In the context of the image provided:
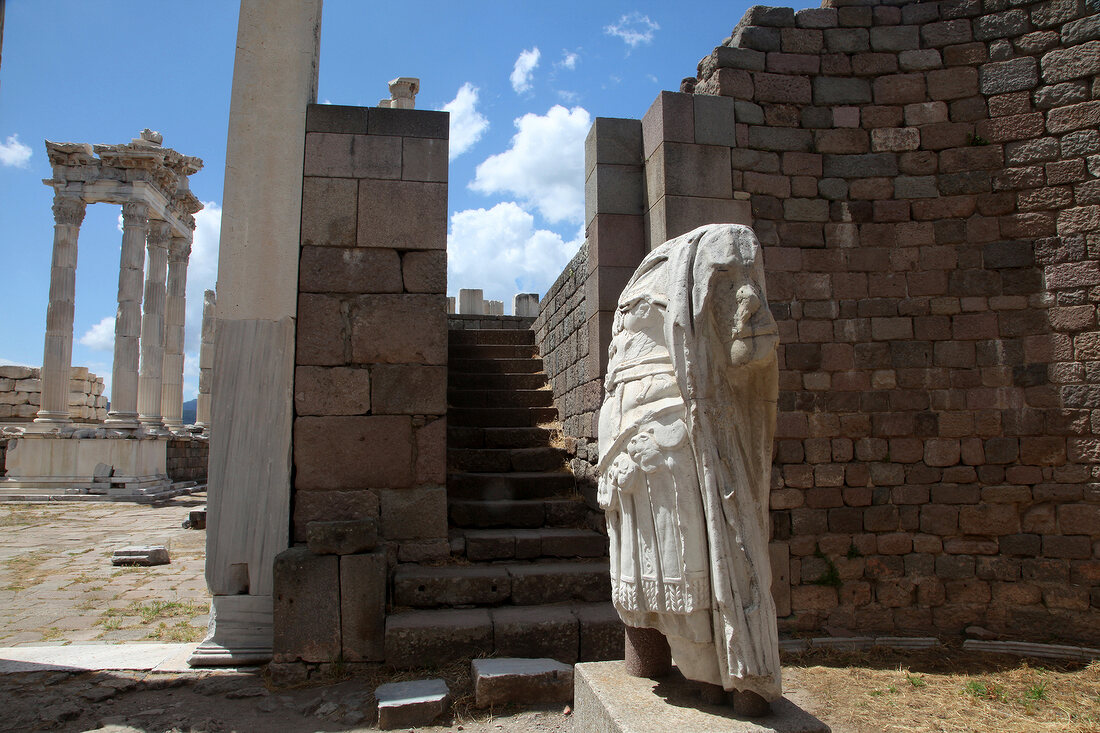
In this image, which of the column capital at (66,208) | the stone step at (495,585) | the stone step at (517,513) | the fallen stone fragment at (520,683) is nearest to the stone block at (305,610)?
the stone step at (495,585)

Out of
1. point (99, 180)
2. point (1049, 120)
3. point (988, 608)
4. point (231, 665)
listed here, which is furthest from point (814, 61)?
point (99, 180)

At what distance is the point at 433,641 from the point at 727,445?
2736 millimetres

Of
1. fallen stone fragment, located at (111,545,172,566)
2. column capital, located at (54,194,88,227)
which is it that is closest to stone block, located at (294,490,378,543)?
fallen stone fragment, located at (111,545,172,566)

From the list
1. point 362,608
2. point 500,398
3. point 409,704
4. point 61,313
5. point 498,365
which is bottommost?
point 409,704

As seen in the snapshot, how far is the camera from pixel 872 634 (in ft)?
17.4

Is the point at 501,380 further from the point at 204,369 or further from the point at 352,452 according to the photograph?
the point at 204,369

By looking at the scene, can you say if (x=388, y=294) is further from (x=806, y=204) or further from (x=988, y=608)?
(x=988, y=608)

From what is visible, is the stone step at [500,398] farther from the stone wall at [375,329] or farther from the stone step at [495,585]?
the stone step at [495,585]

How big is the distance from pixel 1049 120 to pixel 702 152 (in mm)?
2821

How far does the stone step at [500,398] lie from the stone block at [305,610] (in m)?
3.40

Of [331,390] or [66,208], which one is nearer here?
[331,390]

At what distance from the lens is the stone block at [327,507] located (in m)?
4.77

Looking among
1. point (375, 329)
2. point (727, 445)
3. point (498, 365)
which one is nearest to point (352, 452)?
point (375, 329)

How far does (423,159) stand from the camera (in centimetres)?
518
